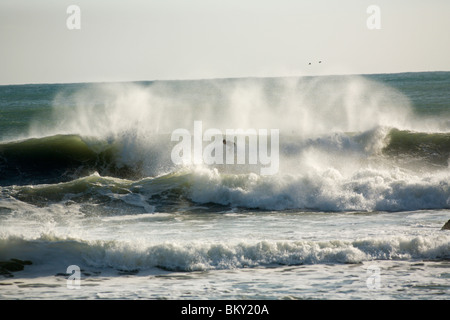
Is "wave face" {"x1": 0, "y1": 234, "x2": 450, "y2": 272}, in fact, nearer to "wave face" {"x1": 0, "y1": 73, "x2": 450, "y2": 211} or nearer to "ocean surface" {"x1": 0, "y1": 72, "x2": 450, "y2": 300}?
"ocean surface" {"x1": 0, "y1": 72, "x2": 450, "y2": 300}

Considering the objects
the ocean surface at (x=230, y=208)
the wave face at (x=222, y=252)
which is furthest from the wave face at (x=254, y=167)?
the wave face at (x=222, y=252)

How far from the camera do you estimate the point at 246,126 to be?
27.0m

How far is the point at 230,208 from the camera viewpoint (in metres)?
16.6

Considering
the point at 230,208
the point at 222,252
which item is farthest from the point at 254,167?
the point at 222,252

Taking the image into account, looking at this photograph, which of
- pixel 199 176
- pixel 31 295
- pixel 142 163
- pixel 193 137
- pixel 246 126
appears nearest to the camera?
pixel 31 295

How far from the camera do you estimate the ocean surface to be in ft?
32.5

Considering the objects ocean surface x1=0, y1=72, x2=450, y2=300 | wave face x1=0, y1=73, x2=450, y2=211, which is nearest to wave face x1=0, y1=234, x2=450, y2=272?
ocean surface x1=0, y1=72, x2=450, y2=300

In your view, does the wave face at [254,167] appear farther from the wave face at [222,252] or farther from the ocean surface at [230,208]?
the wave face at [222,252]

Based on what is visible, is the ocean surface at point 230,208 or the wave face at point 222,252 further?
the wave face at point 222,252

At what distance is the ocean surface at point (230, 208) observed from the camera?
32.5ft

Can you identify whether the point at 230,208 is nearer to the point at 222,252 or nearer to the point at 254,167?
the point at 254,167

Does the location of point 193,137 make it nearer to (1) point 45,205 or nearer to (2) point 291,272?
(1) point 45,205
